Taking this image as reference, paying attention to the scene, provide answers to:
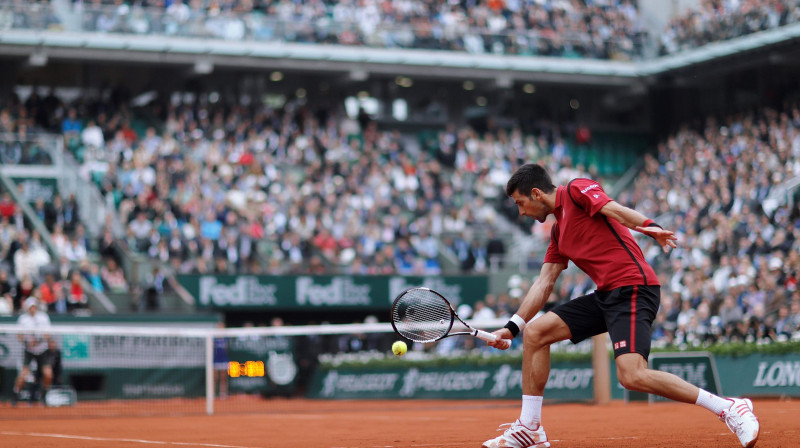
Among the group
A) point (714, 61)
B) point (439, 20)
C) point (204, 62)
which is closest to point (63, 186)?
point (204, 62)

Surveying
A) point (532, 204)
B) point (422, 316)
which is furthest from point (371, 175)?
point (532, 204)

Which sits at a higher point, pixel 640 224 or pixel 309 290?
pixel 640 224

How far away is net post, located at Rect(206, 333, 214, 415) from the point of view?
17.9 m

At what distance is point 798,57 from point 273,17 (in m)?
14.8

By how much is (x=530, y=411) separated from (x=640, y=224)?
5.79 ft

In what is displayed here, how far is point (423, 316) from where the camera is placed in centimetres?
848

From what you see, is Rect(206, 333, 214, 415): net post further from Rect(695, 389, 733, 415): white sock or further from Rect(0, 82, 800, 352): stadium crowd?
Rect(695, 389, 733, 415): white sock

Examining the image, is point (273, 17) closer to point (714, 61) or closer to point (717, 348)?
point (714, 61)

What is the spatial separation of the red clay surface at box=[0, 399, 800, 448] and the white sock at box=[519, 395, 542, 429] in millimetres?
667

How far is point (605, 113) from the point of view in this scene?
126 feet

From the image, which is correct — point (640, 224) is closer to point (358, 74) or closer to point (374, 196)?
point (374, 196)

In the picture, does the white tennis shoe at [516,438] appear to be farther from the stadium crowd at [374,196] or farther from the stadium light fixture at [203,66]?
the stadium light fixture at [203,66]

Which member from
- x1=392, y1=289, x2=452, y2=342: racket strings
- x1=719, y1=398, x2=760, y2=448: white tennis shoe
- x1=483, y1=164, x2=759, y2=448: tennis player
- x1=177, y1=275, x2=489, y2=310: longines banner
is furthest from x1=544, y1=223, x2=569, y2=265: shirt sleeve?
x1=177, y1=275, x2=489, y2=310: longines banner

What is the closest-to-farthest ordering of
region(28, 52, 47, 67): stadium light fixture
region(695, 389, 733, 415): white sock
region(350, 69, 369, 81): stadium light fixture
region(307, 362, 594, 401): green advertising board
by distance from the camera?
region(695, 389, 733, 415): white sock
region(307, 362, 594, 401): green advertising board
region(28, 52, 47, 67): stadium light fixture
region(350, 69, 369, 81): stadium light fixture
